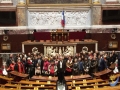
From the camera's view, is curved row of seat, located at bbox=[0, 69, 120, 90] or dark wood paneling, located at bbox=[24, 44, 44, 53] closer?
curved row of seat, located at bbox=[0, 69, 120, 90]

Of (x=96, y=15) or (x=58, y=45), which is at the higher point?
(x=96, y=15)

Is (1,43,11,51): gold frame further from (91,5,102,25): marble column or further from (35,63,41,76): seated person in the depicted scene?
(91,5,102,25): marble column

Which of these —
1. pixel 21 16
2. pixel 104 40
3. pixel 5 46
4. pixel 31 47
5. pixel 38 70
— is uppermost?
pixel 21 16

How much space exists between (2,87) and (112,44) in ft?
38.8

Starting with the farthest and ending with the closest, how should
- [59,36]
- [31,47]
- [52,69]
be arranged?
[59,36], [31,47], [52,69]

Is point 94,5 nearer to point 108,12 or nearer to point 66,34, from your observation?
point 108,12

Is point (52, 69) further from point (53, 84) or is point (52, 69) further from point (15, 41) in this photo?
point (15, 41)

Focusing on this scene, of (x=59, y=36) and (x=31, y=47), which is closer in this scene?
(x=31, y=47)

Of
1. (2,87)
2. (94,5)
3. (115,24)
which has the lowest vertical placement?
(2,87)

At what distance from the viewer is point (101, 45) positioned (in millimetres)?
22922

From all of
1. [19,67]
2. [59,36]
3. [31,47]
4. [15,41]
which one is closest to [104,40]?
[59,36]

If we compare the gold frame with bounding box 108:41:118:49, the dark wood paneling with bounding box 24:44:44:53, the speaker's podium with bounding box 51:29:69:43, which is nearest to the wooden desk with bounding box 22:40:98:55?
the dark wood paneling with bounding box 24:44:44:53

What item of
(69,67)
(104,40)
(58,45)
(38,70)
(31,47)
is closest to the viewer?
(69,67)

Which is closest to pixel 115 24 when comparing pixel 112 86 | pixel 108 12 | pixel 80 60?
pixel 108 12
